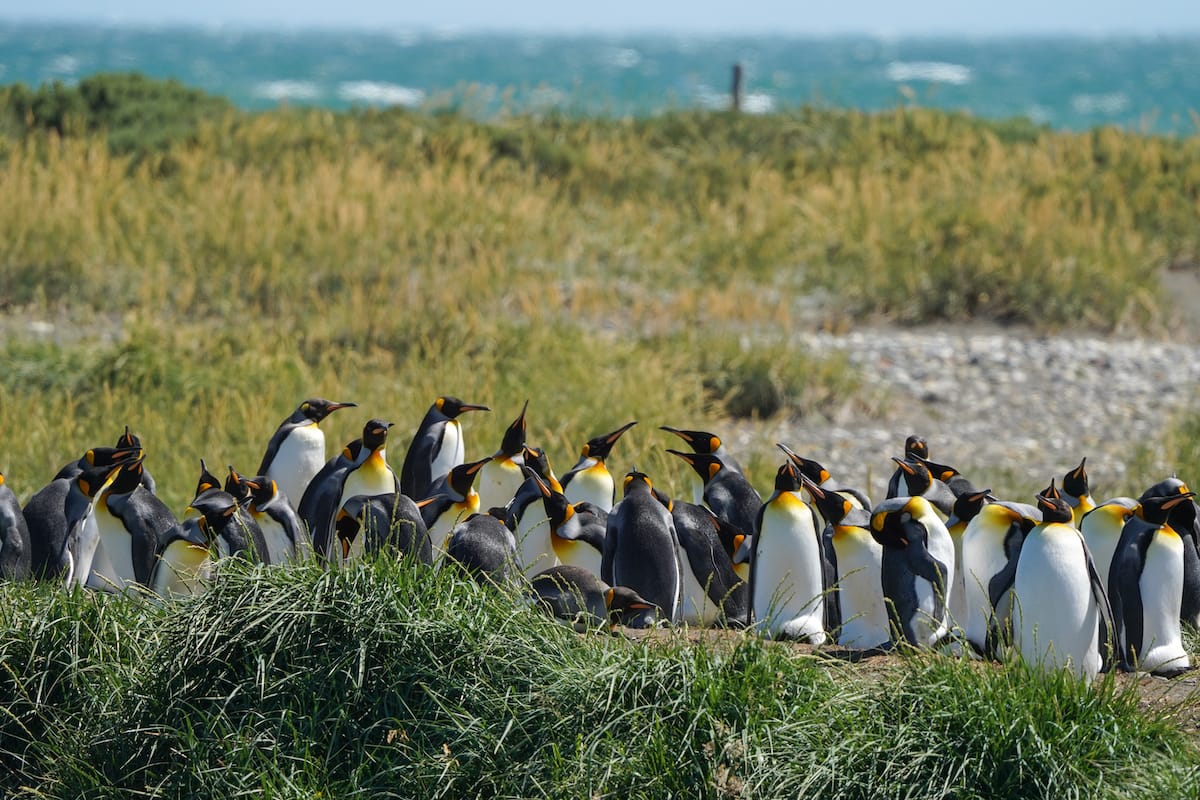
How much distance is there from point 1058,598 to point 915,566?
0.47m

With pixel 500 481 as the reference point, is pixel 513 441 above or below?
above

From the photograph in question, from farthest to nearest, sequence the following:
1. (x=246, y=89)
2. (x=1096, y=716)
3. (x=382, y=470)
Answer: (x=246, y=89) → (x=382, y=470) → (x=1096, y=716)

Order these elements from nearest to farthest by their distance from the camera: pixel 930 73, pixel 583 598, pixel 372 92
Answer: pixel 583 598 < pixel 372 92 < pixel 930 73

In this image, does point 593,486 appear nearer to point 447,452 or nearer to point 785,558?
point 447,452

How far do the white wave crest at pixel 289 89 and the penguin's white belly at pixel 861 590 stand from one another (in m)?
58.7

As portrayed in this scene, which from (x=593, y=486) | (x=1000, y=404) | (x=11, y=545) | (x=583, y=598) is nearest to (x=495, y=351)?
(x=1000, y=404)

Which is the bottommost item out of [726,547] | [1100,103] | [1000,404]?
[1000,404]

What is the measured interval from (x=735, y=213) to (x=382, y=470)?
31.7 feet

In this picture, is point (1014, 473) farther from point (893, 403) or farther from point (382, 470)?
point (382, 470)

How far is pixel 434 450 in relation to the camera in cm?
679

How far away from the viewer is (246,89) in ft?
228

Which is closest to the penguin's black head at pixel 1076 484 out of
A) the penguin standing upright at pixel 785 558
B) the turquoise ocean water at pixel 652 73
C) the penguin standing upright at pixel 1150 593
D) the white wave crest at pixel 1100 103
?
the penguin standing upright at pixel 1150 593

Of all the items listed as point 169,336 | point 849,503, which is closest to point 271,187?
point 169,336

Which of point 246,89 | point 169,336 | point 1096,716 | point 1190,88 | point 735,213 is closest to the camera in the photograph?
point 1096,716
